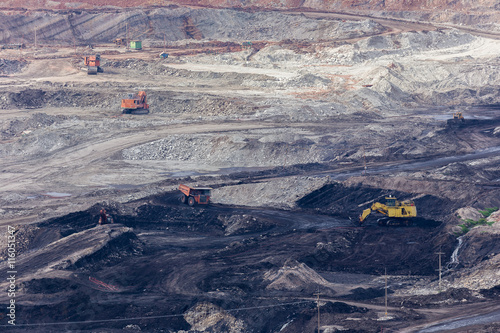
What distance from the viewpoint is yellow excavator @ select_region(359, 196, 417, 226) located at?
26781mm

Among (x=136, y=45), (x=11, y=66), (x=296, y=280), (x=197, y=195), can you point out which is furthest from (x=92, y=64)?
(x=296, y=280)

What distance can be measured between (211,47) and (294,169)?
39.3 metres

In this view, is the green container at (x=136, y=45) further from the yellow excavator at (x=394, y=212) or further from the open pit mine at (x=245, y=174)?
the yellow excavator at (x=394, y=212)

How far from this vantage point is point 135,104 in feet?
154

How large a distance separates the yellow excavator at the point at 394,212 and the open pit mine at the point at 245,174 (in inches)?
5.7

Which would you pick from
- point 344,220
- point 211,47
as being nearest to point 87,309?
point 344,220

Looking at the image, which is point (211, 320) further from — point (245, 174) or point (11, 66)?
point (11, 66)

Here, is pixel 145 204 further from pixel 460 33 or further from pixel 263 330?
pixel 460 33

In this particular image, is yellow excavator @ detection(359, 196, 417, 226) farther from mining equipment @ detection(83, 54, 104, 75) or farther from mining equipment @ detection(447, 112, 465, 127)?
mining equipment @ detection(83, 54, 104, 75)

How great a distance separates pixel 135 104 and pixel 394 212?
89.3 ft

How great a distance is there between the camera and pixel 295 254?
23.3 meters

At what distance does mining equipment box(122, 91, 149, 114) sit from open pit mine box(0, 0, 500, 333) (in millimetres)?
124

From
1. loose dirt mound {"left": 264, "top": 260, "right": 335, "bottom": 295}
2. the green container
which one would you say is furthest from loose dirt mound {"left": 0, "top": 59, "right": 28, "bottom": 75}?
loose dirt mound {"left": 264, "top": 260, "right": 335, "bottom": 295}

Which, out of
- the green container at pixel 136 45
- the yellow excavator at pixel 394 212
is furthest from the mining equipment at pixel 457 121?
the green container at pixel 136 45
